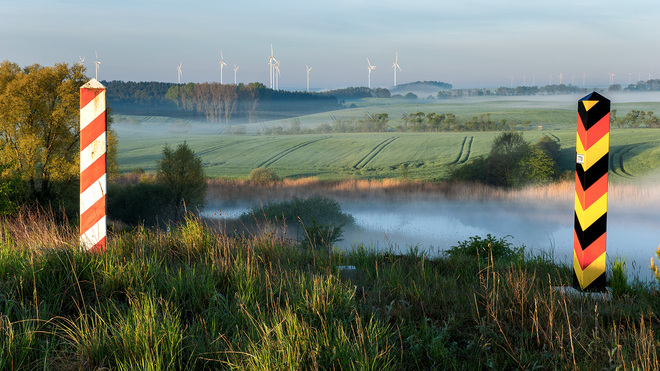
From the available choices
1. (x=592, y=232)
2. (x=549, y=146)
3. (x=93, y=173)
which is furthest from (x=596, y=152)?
(x=549, y=146)

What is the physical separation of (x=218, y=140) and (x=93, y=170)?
3723cm

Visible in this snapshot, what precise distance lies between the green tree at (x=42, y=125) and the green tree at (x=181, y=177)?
5.79 metres

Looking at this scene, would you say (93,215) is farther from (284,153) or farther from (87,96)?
(284,153)

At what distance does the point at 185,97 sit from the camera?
50969mm

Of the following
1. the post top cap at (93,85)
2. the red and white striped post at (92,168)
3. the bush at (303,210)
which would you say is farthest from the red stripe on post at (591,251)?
the bush at (303,210)

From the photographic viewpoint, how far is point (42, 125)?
92.4 feet

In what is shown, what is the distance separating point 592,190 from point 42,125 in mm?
28274

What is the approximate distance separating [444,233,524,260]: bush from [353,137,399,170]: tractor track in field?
61.4 feet

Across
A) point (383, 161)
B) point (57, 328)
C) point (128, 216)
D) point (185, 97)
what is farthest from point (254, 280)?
point (185, 97)

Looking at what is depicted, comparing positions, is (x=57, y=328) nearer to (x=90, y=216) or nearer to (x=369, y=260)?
(x=90, y=216)

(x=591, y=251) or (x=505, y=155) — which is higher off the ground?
(x=505, y=155)

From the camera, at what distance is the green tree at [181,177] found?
32.8 metres

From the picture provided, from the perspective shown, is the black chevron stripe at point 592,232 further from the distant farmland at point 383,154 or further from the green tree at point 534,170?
the distant farmland at point 383,154

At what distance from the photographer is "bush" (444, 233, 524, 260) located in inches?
366
